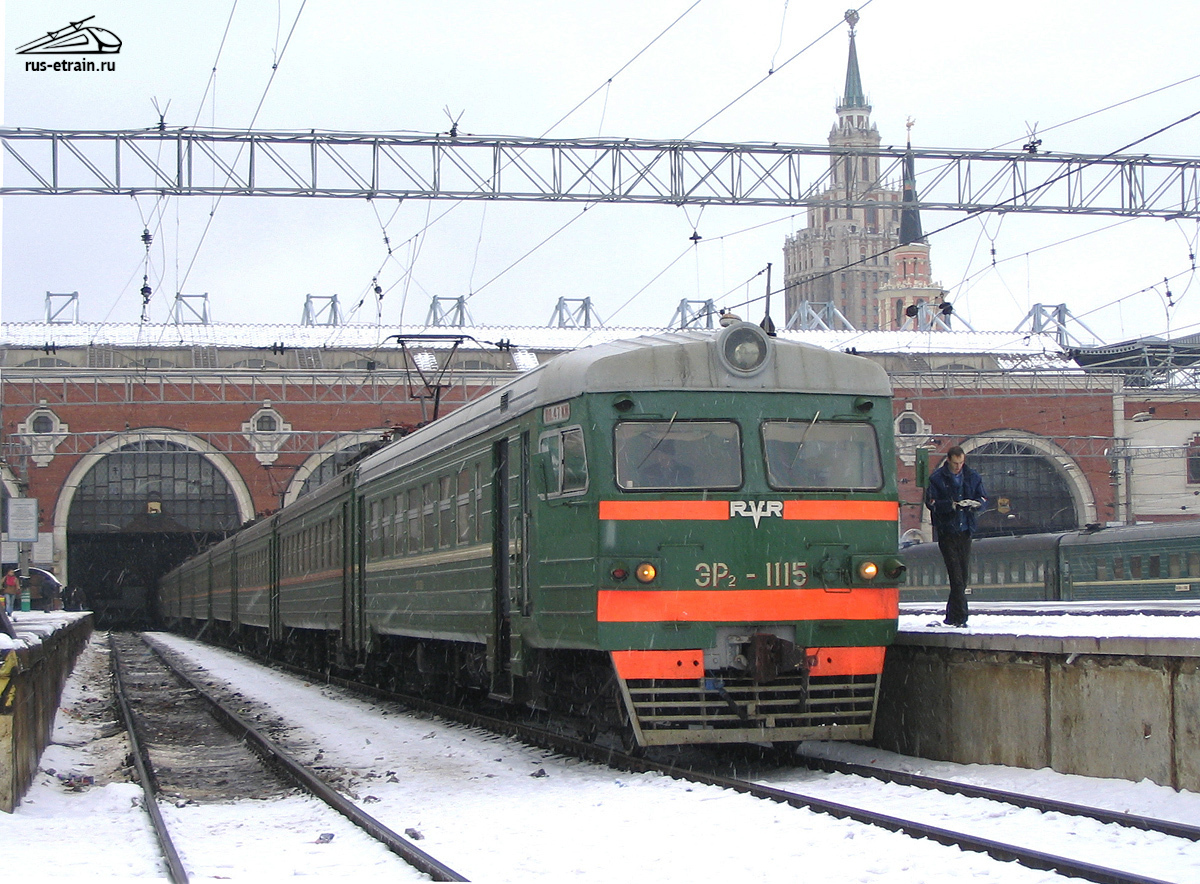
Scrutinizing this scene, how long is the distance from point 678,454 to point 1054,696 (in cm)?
294

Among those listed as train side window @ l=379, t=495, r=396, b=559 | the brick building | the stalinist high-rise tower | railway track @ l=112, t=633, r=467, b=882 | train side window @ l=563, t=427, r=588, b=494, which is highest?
the stalinist high-rise tower

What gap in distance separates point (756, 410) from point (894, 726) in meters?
2.77

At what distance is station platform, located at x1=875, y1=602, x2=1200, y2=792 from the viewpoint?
8219 mm

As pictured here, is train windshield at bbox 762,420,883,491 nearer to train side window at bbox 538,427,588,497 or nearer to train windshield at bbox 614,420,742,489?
train windshield at bbox 614,420,742,489

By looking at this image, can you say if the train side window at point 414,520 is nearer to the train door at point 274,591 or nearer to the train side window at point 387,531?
the train side window at point 387,531

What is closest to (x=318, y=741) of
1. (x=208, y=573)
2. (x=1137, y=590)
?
(x=1137, y=590)

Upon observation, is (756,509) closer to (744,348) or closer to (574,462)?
(744,348)

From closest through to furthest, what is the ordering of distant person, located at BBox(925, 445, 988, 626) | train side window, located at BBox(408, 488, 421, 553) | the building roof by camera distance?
distant person, located at BBox(925, 445, 988, 626) → train side window, located at BBox(408, 488, 421, 553) → the building roof

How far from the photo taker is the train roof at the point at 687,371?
406 inches

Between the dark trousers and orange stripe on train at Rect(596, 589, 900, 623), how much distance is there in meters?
1.00

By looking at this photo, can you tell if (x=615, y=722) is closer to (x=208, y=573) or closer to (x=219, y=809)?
(x=219, y=809)

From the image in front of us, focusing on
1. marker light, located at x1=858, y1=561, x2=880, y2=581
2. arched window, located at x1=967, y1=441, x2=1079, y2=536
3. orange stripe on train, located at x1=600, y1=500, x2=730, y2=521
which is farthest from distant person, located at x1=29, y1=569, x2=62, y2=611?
marker light, located at x1=858, y1=561, x2=880, y2=581

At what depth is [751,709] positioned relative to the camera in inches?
396

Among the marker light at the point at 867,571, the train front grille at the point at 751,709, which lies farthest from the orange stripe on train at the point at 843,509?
the train front grille at the point at 751,709
